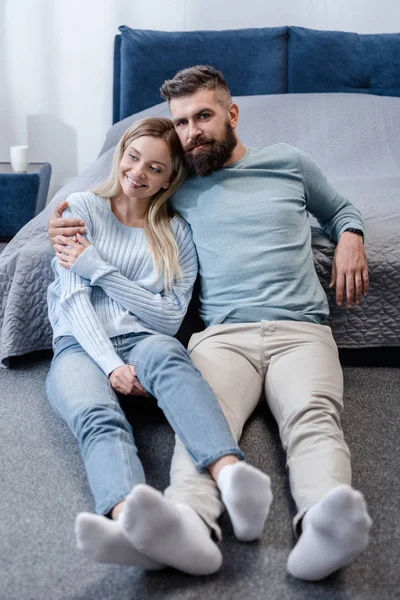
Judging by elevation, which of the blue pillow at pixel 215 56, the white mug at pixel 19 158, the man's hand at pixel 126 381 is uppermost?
the blue pillow at pixel 215 56

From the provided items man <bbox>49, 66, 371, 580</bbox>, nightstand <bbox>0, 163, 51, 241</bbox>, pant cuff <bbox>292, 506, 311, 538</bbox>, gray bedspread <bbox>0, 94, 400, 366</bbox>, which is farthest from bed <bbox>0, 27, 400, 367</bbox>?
pant cuff <bbox>292, 506, 311, 538</bbox>

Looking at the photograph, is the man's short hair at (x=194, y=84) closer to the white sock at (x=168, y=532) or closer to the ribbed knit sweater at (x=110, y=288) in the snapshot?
the ribbed knit sweater at (x=110, y=288)

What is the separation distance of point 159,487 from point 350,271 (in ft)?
2.43

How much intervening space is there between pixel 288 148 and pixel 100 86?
1919 mm

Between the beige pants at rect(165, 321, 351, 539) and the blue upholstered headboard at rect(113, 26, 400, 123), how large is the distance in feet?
6.18

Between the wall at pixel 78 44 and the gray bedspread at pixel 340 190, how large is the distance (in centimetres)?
52

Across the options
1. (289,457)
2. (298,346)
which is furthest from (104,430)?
(298,346)

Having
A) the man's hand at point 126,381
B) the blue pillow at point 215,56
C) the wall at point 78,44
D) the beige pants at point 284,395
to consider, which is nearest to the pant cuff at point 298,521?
the beige pants at point 284,395

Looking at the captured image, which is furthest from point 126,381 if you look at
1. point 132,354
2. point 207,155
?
point 207,155

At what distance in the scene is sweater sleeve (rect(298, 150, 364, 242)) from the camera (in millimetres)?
1845

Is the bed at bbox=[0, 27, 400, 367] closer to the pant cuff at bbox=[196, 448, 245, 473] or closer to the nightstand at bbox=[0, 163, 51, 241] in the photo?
the nightstand at bbox=[0, 163, 51, 241]

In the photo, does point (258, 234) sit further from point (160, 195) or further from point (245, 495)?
point (245, 495)

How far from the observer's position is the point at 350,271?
5.85 feet

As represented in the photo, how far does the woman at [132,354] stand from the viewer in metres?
1.09
